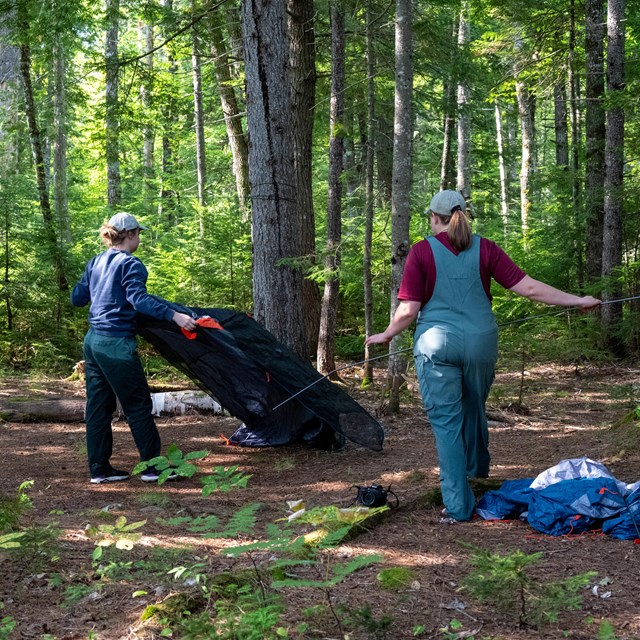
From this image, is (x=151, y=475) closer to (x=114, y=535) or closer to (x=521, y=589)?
(x=114, y=535)

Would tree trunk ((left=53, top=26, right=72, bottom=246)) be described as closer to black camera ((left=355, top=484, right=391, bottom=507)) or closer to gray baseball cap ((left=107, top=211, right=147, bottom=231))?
gray baseball cap ((left=107, top=211, right=147, bottom=231))

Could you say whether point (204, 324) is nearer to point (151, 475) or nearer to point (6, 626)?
point (151, 475)

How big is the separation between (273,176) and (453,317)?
3.98 m

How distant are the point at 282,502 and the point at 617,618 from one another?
9.52ft

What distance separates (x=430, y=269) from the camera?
178 inches

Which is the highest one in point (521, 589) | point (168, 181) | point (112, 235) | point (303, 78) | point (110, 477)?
point (168, 181)

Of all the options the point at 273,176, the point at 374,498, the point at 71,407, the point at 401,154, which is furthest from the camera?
the point at 71,407

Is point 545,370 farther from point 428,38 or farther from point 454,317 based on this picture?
point 454,317

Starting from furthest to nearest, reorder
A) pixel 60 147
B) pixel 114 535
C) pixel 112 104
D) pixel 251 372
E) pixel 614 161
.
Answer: pixel 60 147, pixel 614 161, pixel 112 104, pixel 251 372, pixel 114 535

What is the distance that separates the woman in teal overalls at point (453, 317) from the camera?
4.50 meters

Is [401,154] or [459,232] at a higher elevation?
[401,154]

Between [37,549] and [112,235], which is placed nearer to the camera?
[37,549]

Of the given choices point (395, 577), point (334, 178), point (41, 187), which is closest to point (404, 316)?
point (395, 577)

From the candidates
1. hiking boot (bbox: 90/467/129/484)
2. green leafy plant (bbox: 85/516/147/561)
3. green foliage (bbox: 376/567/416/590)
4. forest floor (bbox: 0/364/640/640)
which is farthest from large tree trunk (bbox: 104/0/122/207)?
green foliage (bbox: 376/567/416/590)
